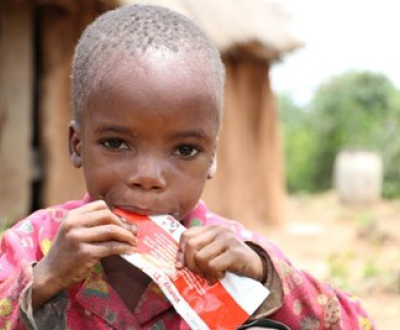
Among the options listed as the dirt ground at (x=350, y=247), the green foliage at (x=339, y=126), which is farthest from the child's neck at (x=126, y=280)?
the green foliage at (x=339, y=126)

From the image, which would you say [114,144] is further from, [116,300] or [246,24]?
[246,24]

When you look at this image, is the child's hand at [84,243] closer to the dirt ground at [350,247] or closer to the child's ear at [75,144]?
the child's ear at [75,144]

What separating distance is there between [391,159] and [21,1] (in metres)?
12.6

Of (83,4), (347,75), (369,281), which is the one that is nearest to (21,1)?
(83,4)

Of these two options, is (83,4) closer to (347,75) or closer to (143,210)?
(143,210)

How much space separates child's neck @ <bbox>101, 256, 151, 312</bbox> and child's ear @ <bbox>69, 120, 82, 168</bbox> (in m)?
0.26

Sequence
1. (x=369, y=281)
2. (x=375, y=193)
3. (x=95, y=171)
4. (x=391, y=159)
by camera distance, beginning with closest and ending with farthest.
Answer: (x=95, y=171) < (x=369, y=281) < (x=375, y=193) < (x=391, y=159)

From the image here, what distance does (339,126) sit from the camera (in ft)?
59.5

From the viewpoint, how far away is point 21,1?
548 cm

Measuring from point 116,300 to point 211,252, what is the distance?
1.06 ft

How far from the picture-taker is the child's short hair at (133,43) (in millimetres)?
1823

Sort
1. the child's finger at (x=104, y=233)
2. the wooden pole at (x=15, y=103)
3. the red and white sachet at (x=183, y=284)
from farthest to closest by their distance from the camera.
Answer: the wooden pole at (x=15, y=103)
the red and white sachet at (x=183, y=284)
the child's finger at (x=104, y=233)

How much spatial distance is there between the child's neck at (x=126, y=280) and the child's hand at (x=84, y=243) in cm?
22

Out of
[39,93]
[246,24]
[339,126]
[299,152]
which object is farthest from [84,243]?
[299,152]
